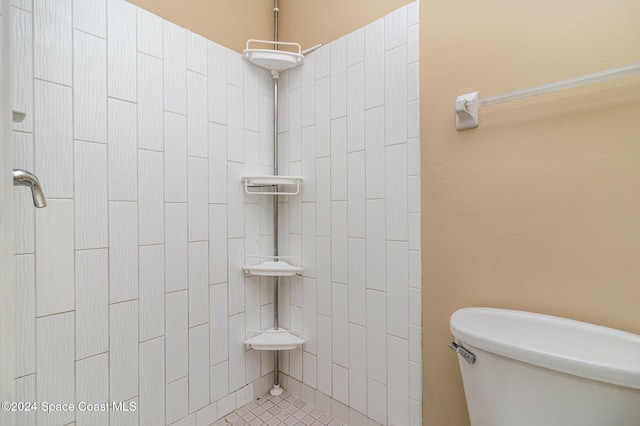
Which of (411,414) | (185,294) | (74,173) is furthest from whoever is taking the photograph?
(185,294)

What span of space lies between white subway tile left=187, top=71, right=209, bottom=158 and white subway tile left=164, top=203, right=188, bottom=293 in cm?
24

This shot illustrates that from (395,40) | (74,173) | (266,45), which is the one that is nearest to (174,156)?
(74,173)

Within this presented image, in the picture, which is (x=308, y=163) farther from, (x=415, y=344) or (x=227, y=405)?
(x=227, y=405)

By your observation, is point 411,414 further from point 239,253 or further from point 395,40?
point 395,40

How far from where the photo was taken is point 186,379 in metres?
1.20

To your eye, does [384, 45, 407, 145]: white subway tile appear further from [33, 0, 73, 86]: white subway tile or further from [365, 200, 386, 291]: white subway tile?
[33, 0, 73, 86]: white subway tile

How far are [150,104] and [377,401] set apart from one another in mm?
1412

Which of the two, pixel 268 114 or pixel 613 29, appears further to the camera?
pixel 268 114

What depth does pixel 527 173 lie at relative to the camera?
0.88m

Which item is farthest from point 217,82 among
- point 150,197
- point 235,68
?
point 150,197

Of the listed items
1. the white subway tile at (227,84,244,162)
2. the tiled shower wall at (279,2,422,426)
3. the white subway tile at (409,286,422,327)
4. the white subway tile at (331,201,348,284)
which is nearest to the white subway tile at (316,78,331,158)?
the tiled shower wall at (279,2,422,426)

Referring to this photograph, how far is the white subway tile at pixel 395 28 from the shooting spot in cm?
113

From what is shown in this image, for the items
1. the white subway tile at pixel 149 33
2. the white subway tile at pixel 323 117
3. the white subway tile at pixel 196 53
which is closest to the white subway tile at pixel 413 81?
the white subway tile at pixel 323 117

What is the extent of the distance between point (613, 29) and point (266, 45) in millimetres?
1335
